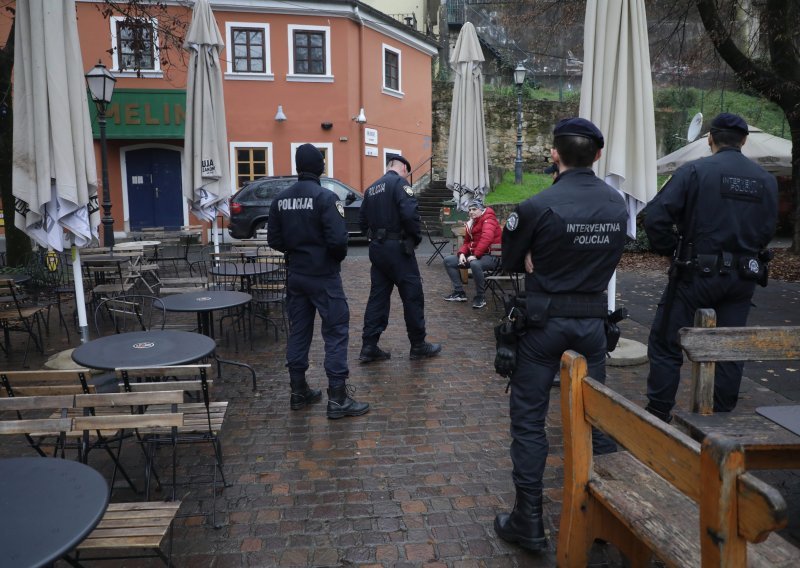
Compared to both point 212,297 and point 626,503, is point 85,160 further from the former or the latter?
point 626,503

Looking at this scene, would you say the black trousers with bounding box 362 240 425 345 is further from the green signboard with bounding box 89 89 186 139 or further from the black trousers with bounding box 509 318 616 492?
the green signboard with bounding box 89 89 186 139

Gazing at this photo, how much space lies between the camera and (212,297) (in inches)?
231

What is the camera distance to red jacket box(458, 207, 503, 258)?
8.47 meters

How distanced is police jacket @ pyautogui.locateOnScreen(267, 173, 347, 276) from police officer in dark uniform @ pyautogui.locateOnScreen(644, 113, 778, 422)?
2142 millimetres

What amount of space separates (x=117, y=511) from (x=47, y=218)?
3459 mm

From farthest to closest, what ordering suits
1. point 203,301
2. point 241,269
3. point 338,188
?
point 338,188
point 241,269
point 203,301

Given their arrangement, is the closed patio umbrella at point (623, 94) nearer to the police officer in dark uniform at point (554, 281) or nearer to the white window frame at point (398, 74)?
the police officer in dark uniform at point (554, 281)

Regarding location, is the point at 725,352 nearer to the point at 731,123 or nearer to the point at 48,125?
the point at 731,123

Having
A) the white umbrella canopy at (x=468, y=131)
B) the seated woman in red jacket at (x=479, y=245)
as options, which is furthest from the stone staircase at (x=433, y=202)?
the seated woman in red jacket at (x=479, y=245)

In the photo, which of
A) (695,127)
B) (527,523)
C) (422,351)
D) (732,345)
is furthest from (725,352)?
(695,127)

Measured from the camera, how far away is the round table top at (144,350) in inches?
150

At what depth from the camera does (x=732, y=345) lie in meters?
3.22

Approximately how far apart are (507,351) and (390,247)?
2.90m

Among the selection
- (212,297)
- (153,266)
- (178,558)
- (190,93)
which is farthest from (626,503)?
Answer: (190,93)
